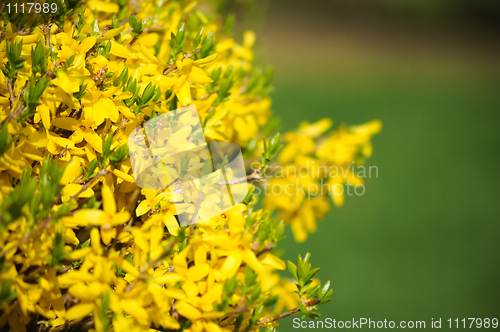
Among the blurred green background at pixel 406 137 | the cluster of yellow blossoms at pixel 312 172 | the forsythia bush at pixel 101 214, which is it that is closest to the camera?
the forsythia bush at pixel 101 214

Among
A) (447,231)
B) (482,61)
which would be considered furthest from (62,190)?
(482,61)

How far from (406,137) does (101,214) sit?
4.39 m

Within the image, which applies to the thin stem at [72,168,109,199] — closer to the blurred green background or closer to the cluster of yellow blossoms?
the cluster of yellow blossoms

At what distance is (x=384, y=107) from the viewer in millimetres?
4980

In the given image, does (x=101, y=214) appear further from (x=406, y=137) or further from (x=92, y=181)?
(x=406, y=137)

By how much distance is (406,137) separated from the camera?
4.27m

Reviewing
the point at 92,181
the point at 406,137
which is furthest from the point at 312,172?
the point at 406,137

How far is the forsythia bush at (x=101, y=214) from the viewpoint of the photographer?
47 centimetres

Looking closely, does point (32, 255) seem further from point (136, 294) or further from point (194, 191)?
point (194, 191)

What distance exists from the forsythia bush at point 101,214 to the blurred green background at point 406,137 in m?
1.23

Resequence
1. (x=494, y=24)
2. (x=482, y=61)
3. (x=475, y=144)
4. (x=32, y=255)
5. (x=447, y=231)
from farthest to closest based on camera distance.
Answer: (x=494, y=24)
(x=482, y=61)
(x=475, y=144)
(x=447, y=231)
(x=32, y=255)

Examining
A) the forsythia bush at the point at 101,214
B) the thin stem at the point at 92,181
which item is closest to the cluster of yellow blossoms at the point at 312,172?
the forsythia bush at the point at 101,214

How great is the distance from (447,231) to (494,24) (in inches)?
227

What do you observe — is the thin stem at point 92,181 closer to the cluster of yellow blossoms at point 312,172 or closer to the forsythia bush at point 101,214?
the forsythia bush at point 101,214
